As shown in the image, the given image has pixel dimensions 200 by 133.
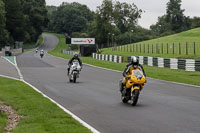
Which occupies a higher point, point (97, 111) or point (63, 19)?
point (63, 19)

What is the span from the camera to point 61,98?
595 inches

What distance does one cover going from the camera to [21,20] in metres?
135

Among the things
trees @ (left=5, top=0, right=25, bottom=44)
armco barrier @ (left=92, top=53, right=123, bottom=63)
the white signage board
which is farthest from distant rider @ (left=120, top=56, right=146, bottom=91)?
trees @ (left=5, top=0, right=25, bottom=44)

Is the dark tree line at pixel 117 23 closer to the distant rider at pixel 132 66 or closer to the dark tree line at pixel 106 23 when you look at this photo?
the dark tree line at pixel 106 23

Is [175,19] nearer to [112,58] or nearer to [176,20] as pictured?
[176,20]

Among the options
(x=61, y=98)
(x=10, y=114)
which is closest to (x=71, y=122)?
(x=10, y=114)

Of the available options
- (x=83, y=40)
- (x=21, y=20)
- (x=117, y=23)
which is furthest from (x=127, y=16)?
(x=83, y=40)

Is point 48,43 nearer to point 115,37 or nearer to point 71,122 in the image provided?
point 115,37

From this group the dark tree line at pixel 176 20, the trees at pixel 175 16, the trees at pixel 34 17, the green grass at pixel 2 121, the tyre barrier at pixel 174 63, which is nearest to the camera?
the green grass at pixel 2 121

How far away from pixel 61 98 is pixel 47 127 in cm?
651

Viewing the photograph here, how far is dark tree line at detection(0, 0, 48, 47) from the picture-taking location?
113 metres

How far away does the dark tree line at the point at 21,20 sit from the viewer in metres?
113

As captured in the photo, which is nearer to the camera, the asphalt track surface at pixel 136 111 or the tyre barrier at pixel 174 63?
the asphalt track surface at pixel 136 111

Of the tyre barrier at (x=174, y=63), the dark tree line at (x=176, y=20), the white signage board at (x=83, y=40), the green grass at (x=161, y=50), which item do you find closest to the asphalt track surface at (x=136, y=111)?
the tyre barrier at (x=174, y=63)
